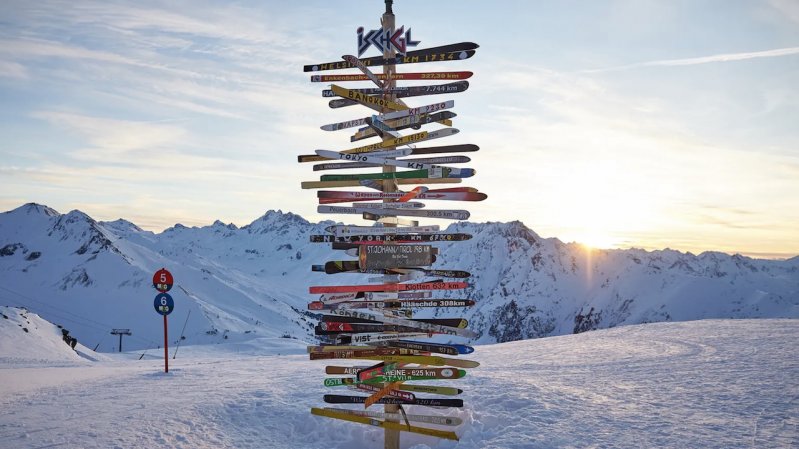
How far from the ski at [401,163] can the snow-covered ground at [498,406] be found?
4.70 meters

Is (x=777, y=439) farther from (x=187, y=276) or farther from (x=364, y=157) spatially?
(x=187, y=276)

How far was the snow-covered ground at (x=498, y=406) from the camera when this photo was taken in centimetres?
1055

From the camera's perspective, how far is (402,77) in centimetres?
1110

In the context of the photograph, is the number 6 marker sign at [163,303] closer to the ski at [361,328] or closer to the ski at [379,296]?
the ski at [361,328]

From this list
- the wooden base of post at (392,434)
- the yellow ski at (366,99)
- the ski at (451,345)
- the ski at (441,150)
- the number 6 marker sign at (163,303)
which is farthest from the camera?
the number 6 marker sign at (163,303)

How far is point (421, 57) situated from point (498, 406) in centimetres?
686

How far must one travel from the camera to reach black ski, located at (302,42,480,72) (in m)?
10.5

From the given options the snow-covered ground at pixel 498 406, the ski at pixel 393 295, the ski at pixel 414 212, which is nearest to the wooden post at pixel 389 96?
the snow-covered ground at pixel 498 406

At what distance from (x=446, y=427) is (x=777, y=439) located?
5.41 metres

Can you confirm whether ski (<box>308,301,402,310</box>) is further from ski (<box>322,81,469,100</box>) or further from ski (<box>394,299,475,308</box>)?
ski (<box>322,81,469,100</box>)

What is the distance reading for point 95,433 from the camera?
10766 mm

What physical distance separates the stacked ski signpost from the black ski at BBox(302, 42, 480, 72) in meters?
0.02

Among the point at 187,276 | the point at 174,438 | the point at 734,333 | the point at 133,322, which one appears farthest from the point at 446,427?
the point at 187,276

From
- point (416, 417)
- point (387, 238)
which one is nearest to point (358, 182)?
point (387, 238)
